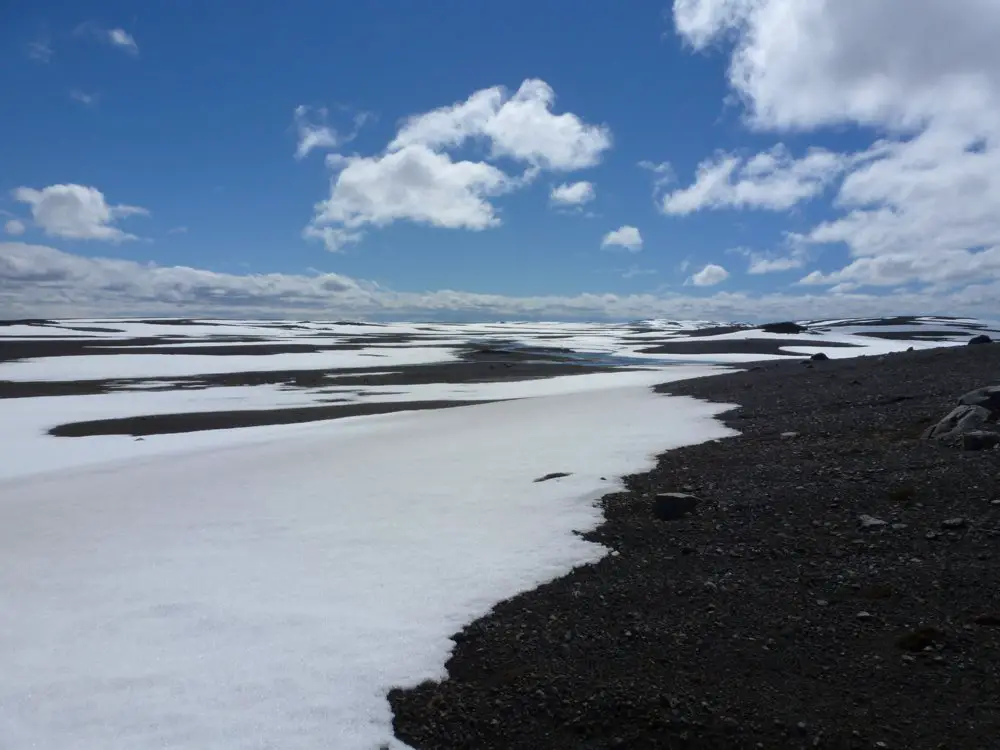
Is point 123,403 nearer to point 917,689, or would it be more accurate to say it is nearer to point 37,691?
point 37,691

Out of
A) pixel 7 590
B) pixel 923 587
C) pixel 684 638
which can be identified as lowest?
pixel 7 590

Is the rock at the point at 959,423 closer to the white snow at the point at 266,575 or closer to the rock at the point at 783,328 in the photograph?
the white snow at the point at 266,575

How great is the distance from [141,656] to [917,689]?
6665mm

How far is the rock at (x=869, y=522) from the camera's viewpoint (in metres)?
7.44

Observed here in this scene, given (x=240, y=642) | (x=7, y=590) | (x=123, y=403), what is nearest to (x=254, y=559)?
(x=240, y=642)

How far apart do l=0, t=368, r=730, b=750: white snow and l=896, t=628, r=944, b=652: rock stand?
11.2ft

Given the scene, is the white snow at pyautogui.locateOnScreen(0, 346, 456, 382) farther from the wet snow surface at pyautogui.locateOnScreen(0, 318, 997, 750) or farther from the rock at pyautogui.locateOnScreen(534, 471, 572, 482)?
the rock at pyautogui.locateOnScreen(534, 471, 572, 482)

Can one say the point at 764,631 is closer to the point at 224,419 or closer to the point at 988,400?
the point at 988,400

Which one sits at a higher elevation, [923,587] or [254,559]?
[923,587]

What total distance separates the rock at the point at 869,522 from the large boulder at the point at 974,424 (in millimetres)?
3555

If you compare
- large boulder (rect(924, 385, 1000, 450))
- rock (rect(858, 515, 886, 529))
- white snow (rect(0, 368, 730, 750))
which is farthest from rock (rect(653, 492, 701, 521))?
large boulder (rect(924, 385, 1000, 450))

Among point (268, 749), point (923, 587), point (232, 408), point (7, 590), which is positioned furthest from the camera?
point (232, 408)

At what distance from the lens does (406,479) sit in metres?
11.6

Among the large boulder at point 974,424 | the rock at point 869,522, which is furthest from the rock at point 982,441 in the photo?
the rock at point 869,522
